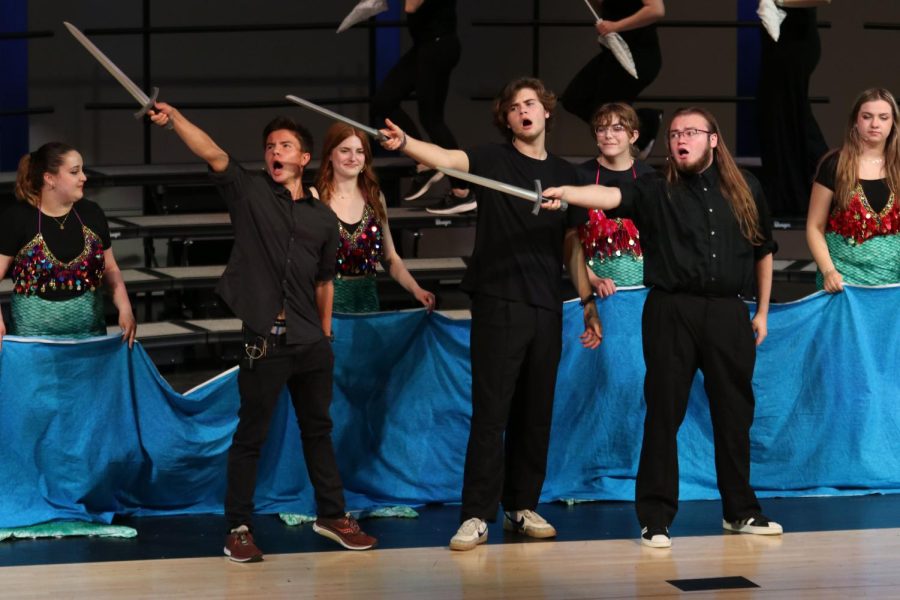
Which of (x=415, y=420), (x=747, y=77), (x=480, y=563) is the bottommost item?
(x=480, y=563)

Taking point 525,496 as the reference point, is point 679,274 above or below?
above

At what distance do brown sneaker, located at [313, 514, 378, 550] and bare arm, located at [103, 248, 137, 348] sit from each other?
97 cm

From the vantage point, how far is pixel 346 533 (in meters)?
4.81

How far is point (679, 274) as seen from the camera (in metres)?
4.80

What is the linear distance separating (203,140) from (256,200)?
1.03 feet

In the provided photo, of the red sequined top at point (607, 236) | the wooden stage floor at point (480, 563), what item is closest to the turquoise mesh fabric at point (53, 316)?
the wooden stage floor at point (480, 563)

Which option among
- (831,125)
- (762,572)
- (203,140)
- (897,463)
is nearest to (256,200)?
(203,140)

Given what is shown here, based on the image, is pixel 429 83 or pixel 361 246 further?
pixel 429 83

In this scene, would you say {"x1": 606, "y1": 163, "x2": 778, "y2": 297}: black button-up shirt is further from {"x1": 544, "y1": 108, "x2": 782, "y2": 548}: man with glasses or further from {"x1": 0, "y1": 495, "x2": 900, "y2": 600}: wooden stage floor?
{"x1": 0, "y1": 495, "x2": 900, "y2": 600}: wooden stage floor

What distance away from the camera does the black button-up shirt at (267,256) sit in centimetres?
469

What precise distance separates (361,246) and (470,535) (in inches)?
47.5

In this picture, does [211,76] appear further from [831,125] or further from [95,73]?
[831,125]

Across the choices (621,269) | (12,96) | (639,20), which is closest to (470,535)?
(621,269)

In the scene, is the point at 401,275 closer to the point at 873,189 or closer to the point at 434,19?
the point at 873,189
